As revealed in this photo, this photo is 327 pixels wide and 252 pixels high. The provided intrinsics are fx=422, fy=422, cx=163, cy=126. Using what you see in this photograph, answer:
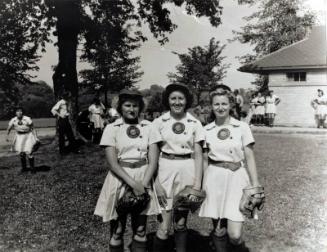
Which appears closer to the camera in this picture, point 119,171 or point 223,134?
point 119,171

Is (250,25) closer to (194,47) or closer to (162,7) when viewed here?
(194,47)

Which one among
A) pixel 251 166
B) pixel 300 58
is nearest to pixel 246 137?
pixel 251 166

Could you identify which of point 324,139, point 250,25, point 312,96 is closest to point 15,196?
point 324,139

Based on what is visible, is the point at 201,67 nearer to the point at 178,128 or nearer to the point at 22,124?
the point at 22,124

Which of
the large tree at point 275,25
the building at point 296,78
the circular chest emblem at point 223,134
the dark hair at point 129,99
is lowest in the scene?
the circular chest emblem at point 223,134

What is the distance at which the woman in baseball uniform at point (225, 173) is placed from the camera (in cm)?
358

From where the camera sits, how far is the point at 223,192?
363cm

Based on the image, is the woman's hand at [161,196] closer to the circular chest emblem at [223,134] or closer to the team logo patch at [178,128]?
the team logo patch at [178,128]

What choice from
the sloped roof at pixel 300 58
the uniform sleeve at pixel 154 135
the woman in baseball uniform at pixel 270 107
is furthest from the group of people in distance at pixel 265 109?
the uniform sleeve at pixel 154 135

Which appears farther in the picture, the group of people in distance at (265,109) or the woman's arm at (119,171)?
the group of people in distance at (265,109)

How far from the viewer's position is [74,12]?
1448 cm

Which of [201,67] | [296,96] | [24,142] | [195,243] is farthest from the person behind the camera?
[201,67]

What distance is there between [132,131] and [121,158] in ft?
0.84

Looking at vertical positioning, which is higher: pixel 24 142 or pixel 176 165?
pixel 176 165
